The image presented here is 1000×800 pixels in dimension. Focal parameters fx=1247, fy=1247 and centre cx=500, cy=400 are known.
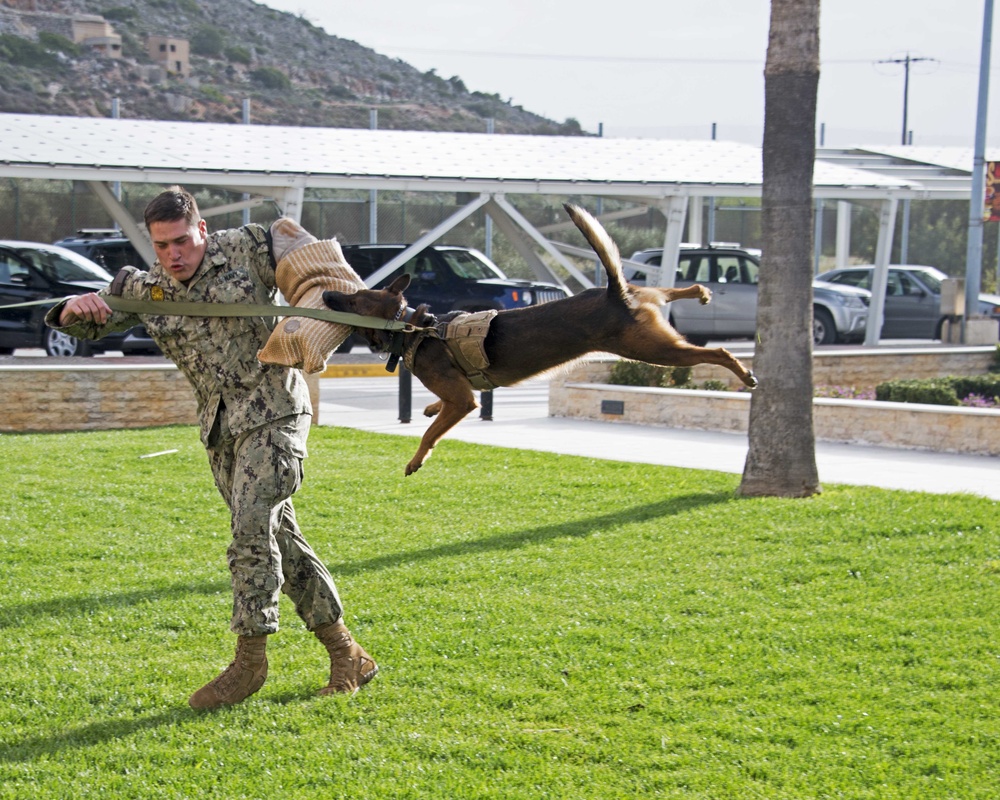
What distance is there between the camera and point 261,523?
4.65m

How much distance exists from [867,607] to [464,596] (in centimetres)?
202

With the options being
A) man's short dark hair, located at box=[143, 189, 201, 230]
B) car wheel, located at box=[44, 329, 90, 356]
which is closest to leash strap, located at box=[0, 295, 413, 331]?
man's short dark hair, located at box=[143, 189, 201, 230]

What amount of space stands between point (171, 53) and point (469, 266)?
1901 inches

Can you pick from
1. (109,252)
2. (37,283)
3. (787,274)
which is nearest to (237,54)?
(109,252)

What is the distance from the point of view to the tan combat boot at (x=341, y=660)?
199 inches

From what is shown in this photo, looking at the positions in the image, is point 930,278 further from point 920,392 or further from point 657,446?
point 657,446

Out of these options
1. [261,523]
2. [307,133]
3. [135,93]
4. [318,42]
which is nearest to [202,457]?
[261,523]

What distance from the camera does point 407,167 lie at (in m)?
20.6

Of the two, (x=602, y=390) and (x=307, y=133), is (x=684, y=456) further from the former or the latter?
(x=307, y=133)

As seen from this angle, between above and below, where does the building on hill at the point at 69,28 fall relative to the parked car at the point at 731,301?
above

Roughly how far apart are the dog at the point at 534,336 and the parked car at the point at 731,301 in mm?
18356

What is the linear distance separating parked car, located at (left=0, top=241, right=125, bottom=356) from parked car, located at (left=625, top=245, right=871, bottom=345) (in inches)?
354

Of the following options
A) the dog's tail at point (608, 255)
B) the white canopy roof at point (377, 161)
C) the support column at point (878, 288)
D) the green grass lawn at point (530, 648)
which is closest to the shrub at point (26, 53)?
the white canopy roof at point (377, 161)

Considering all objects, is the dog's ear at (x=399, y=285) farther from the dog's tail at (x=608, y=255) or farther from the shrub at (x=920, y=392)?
the shrub at (x=920, y=392)
